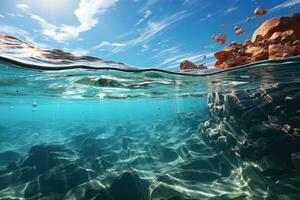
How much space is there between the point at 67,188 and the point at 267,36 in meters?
11.6

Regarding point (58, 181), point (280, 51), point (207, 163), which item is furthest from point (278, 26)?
point (58, 181)

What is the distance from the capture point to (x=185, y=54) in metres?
19.8

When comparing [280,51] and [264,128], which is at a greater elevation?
[280,51]

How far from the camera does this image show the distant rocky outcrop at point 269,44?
799 centimetres

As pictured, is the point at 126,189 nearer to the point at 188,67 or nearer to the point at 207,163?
the point at 207,163

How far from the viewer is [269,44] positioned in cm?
845

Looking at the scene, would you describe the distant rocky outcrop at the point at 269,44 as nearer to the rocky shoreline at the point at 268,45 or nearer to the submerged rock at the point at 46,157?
the rocky shoreline at the point at 268,45

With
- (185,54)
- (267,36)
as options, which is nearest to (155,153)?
(185,54)

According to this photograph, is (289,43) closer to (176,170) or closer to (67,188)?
(176,170)

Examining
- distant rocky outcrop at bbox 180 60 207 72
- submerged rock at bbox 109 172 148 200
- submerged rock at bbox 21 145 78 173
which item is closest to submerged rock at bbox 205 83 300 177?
distant rocky outcrop at bbox 180 60 207 72

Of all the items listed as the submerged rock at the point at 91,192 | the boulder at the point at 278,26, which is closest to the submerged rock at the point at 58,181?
the submerged rock at the point at 91,192

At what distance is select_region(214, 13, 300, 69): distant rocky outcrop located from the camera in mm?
7988

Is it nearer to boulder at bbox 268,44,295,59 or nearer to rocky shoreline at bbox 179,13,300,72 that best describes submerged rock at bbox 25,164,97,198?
rocky shoreline at bbox 179,13,300,72

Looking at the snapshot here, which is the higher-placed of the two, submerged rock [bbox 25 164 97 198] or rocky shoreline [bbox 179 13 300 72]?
rocky shoreline [bbox 179 13 300 72]
